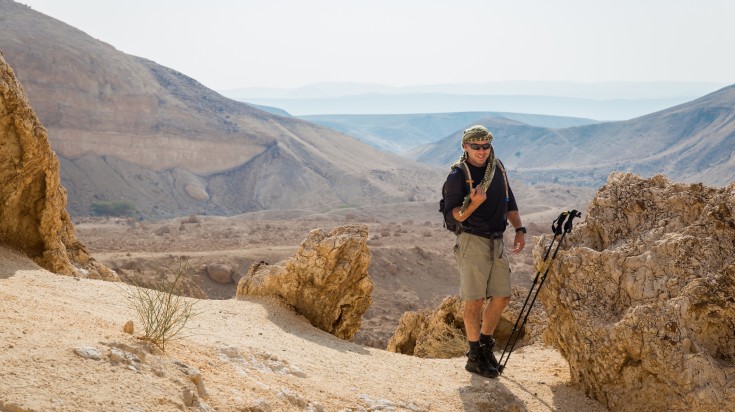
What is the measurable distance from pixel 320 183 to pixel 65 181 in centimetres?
1496

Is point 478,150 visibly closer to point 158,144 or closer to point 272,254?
point 272,254

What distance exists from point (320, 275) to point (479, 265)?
2734 mm

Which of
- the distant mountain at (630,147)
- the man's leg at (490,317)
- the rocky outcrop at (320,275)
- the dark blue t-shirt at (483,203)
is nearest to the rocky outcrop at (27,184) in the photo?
the rocky outcrop at (320,275)

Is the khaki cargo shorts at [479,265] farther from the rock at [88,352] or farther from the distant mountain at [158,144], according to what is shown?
the distant mountain at [158,144]

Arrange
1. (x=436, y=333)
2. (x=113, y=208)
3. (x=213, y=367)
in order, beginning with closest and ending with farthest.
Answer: (x=213, y=367) → (x=436, y=333) → (x=113, y=208)

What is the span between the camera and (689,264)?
4992 mm

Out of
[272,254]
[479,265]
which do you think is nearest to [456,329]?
[479,265]

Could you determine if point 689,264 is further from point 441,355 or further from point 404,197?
point 404,197

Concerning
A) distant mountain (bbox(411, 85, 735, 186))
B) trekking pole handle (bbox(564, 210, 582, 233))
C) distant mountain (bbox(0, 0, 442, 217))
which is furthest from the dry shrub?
distant mountain (bbox(411, 85, 735, 186))

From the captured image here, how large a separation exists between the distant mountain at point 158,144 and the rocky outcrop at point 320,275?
28.9 metres

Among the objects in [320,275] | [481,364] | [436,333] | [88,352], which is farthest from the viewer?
[436,333]

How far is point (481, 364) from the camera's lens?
5.59m

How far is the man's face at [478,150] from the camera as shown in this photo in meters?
5.34

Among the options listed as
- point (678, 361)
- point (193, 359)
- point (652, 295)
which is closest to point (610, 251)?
point (652, 295)
